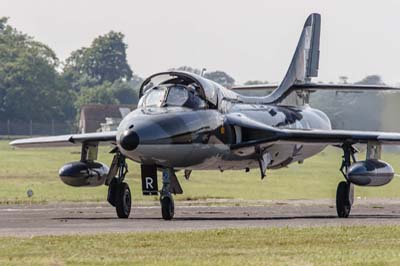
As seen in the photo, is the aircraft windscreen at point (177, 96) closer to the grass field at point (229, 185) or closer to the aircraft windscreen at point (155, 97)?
the aircraft windscreen at point (155, 97)

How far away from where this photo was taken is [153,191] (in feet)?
98.5

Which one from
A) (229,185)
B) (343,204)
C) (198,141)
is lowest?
(229,185)

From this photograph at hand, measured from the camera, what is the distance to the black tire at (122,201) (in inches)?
1220

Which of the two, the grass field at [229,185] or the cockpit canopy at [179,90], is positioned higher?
the cockpit canopy at [179,90]

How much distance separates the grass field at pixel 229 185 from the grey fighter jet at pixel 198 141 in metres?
7.54

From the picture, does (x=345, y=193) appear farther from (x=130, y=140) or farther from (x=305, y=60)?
(x=305, y=60)

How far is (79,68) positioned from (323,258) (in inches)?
6398

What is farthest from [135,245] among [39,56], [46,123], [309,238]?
[39,56]

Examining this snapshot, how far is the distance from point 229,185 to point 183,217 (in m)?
20.6

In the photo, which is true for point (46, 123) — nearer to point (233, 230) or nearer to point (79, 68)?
point (79, 68)

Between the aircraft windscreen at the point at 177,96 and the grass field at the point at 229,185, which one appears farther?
the grass field at the point at 229,185

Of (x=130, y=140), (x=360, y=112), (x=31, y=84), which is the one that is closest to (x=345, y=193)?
(x=130, y=140)

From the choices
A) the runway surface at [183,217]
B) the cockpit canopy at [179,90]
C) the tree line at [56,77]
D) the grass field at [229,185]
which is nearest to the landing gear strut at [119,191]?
the runway surface at [183,217]

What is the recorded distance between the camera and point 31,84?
13975 centimetres
